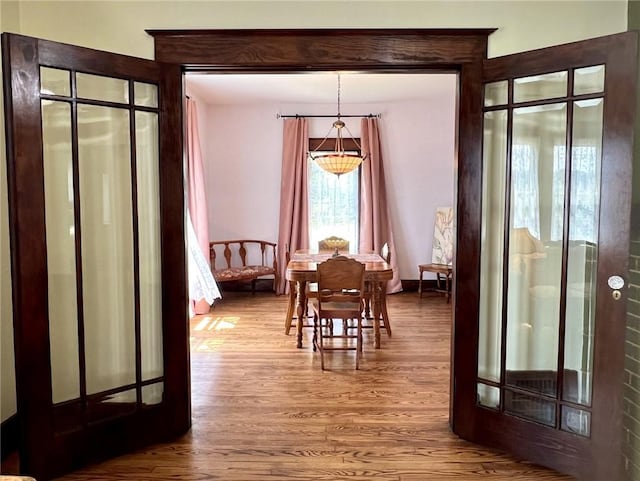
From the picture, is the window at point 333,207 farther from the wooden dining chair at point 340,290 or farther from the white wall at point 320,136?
the wooden dining chair at point 340,290

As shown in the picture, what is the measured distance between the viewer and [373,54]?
251 cm

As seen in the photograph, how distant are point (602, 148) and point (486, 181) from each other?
1.81 ft

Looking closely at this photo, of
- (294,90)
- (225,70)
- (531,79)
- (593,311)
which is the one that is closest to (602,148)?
(531,79)

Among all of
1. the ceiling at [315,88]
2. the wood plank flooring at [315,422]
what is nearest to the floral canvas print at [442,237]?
the ceiling at [315,88]

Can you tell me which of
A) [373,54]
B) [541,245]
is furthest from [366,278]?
[373,54]

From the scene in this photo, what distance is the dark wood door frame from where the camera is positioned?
2484mm

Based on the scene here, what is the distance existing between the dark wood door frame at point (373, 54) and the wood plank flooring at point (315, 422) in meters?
0.93

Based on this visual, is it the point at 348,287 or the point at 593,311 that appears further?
the point at 348,287

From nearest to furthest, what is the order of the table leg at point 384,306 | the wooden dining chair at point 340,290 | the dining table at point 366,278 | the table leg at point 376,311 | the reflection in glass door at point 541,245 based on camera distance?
the reflection in glass door at point 541,245 < the wooden dining chair at point 340,290 < the dining table at point 366,278 < the table leg at point 376,311 < the table leg at point 384,306

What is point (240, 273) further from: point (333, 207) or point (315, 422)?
point (315, 422)

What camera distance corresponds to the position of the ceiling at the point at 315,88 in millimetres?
5379

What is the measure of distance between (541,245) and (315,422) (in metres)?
1.63

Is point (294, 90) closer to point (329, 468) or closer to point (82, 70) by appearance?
point (82, 70)

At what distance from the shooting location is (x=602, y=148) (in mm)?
2131
